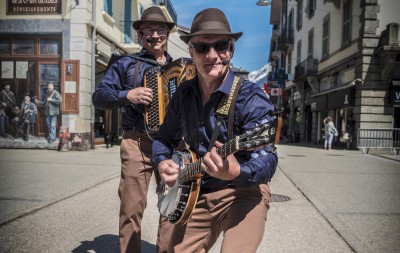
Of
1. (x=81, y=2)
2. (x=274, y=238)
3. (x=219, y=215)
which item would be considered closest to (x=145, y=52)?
(x=219, y=215)

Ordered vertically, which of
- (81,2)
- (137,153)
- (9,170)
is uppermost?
(81,2)

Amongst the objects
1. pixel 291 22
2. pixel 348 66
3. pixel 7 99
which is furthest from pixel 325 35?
pixel 7 99

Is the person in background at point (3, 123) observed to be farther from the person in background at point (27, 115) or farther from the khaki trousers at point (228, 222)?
the khaki trousers at point (228, 222)

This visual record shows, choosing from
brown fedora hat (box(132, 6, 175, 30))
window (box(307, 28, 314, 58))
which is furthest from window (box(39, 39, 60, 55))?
window (box(307, 28, 314, 58))

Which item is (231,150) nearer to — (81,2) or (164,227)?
(164,227)

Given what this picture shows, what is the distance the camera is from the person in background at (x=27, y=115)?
15.6 m

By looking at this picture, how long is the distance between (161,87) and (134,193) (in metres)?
0.86

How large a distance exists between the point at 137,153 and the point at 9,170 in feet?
23.9

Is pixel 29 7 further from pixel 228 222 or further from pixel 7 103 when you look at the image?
pixel 228 222

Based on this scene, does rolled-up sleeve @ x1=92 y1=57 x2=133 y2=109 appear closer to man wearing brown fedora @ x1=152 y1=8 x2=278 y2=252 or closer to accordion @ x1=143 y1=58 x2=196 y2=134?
Answer: accordion @ x1=143 y1=58 x2=196 y2=134

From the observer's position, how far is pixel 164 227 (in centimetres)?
325

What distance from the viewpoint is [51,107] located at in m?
15.5

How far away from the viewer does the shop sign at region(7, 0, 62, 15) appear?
14938mm

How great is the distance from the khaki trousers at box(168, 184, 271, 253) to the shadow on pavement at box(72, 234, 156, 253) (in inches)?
70.9
